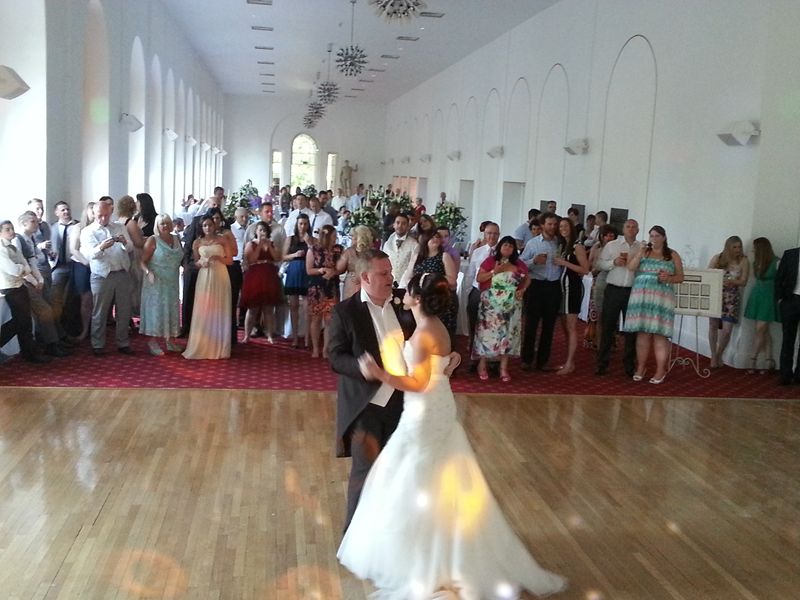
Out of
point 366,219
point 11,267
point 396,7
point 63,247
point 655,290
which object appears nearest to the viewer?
point 11,267

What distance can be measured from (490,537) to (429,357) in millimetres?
907

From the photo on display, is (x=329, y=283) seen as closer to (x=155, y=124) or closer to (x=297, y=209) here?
(x=297, y=209)

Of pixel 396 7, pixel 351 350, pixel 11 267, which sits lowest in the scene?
pixel 11 267

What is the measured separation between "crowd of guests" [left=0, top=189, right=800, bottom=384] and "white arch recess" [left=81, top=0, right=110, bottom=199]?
11.1ft

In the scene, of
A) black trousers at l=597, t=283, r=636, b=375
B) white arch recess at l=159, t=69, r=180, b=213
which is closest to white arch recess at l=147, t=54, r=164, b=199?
white arch recess at l=159, t=69, r=180, b=213

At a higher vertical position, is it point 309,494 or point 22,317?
point 22,317

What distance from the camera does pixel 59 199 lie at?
10680 millimetres

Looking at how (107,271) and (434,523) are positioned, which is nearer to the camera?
(434,523)

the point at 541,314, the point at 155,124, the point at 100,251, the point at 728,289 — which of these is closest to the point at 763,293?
the point at 728,289

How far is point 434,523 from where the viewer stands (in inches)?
159

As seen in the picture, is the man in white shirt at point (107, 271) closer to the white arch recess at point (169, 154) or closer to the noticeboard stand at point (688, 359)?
the noticeboard stand at point (688, 359)

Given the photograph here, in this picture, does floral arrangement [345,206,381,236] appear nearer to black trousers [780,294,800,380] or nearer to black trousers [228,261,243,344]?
black trousers [228,261,243,344]

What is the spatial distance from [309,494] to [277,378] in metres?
3.40

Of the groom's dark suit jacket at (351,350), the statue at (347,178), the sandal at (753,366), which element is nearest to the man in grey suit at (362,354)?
the groom's dark suit jacket at (351,350)
